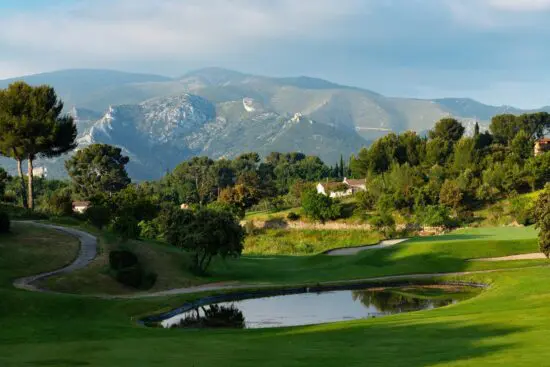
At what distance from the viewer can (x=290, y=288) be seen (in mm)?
51062

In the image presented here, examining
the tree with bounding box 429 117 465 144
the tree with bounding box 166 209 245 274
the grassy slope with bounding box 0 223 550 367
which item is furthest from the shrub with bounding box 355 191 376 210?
the grassy slope with bounding box 0 223 550 367

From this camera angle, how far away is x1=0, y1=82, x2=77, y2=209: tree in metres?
74.9

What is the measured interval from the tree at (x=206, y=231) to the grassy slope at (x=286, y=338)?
11511 mm

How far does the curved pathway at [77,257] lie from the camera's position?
1745 inches

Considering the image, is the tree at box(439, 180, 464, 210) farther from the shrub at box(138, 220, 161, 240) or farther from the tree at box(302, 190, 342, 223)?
the shrub at box(138, 220, 161, 240)

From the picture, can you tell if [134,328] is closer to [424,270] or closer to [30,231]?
[30,231]

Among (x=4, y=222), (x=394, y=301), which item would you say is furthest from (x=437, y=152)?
(x=4, y=222)

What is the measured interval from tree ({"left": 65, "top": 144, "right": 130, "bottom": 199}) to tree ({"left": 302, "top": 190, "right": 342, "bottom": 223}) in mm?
56560

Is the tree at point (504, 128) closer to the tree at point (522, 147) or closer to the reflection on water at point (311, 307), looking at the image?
the tree at point (522, 147)

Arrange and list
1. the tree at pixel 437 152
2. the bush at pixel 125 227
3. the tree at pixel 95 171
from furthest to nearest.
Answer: the tree at pixel 95 171, the tree at pixel 437 152, the bush at pixel 125 227

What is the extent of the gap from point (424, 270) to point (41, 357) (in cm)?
4295

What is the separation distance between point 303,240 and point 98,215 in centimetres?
4166

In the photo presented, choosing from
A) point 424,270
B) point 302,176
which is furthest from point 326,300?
point 302,176

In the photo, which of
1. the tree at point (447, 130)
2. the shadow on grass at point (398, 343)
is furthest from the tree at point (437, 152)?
the shadow on grass at point (398, 343)
